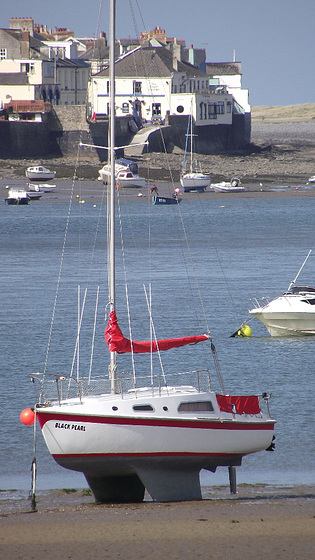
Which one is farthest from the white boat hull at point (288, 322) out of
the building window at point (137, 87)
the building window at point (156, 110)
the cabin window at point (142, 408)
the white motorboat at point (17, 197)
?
the building window at point (137, 87)

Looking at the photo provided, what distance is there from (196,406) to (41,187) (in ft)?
249

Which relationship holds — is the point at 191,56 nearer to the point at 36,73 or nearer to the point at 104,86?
the point at 104,86

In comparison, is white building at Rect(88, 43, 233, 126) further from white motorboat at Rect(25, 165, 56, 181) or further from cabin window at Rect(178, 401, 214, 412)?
cabin window at Rect(178, 401, 214, 412)

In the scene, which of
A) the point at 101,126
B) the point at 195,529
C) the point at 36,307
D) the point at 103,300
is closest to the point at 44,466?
the point at 195,529


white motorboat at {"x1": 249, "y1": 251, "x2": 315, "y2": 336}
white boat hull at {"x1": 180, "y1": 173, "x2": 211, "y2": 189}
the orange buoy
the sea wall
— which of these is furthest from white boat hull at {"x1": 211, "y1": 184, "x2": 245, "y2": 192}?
the orange buoy

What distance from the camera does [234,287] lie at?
41531 mm

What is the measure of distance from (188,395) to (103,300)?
2524 cm

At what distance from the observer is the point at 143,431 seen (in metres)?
15.0

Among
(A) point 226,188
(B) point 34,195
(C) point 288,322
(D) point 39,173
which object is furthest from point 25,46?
(C) point 288,322

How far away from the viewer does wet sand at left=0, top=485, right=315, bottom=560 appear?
498 inches

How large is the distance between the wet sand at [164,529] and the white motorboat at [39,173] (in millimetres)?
75943

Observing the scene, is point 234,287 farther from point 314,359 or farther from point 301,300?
point 314,359

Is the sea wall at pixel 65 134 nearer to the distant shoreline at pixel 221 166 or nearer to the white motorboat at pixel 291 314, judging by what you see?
the distant shoreline at pixel 221 166

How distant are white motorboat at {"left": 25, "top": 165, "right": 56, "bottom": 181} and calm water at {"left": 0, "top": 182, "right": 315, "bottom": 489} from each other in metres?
9.81
